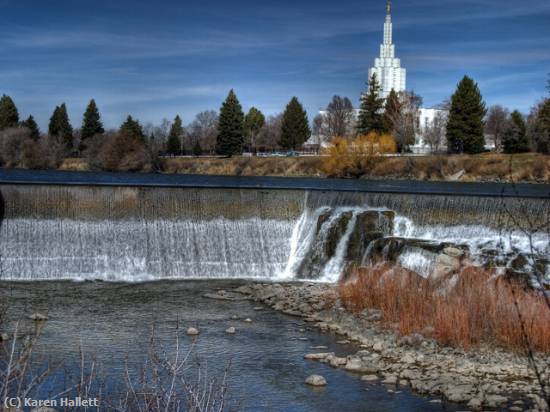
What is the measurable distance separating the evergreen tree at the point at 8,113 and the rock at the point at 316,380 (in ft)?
207

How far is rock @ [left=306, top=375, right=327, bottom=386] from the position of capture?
10703 mm

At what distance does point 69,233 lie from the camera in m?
20.7

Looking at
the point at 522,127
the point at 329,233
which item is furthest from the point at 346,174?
the point at 329,233

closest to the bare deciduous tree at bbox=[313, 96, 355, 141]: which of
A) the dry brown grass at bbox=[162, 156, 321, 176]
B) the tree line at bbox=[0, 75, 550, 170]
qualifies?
the tree line at bbox=[0, 75, 550, 170]

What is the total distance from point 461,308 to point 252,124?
74722mm

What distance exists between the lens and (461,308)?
12.7 metres

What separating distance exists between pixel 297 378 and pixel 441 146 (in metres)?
62.8

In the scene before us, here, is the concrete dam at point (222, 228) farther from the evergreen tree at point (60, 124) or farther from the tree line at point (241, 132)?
the evergreen tree at point (60, 124)

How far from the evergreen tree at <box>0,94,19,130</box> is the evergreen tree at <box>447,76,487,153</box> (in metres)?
41.9

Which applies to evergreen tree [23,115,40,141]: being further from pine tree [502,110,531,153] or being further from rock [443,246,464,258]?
rock [443,246,464,258]

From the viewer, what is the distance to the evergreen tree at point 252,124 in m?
82.6

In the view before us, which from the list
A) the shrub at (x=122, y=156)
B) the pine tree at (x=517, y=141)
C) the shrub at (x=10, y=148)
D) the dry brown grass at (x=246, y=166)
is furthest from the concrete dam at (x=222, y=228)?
the shrub at (x=10, y=148)

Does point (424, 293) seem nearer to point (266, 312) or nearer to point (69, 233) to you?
point (266, 312)

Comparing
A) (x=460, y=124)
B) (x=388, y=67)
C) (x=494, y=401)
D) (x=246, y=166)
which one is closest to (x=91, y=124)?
(x=246, y=166)
